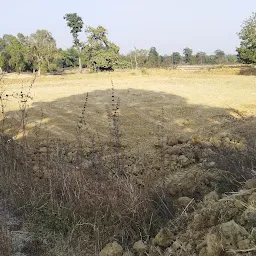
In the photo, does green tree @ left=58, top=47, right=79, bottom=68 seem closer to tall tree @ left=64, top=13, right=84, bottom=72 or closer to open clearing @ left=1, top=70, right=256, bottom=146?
tall tree @ left=64, top=13, right=84, bottom=72

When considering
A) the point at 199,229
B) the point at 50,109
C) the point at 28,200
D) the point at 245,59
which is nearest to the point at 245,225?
the point at 199,229

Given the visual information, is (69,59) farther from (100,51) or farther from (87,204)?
(87,204)

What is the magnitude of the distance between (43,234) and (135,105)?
7.47 meters

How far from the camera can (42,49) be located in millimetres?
32250

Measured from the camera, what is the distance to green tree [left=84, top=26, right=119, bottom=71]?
105 ft

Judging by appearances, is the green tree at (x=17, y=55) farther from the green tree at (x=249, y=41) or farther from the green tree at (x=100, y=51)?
the green tree at (x=249, y=41)

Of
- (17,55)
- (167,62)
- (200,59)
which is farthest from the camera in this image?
(200,59)

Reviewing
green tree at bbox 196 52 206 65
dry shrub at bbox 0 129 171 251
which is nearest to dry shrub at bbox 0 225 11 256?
dry shrub at bbox 0 129 171 251

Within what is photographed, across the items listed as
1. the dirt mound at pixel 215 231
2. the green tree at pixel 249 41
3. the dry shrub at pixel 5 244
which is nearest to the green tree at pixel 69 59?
the green tree at pixel 249 41

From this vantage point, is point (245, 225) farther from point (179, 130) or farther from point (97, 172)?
point (179, 130)

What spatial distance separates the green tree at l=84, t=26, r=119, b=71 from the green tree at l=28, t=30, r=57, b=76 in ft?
10.5

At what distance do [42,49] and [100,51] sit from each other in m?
5.08

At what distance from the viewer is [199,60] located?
52250mm

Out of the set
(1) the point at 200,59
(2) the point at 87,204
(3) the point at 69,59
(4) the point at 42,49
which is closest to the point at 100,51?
(4) the point at 42,49
